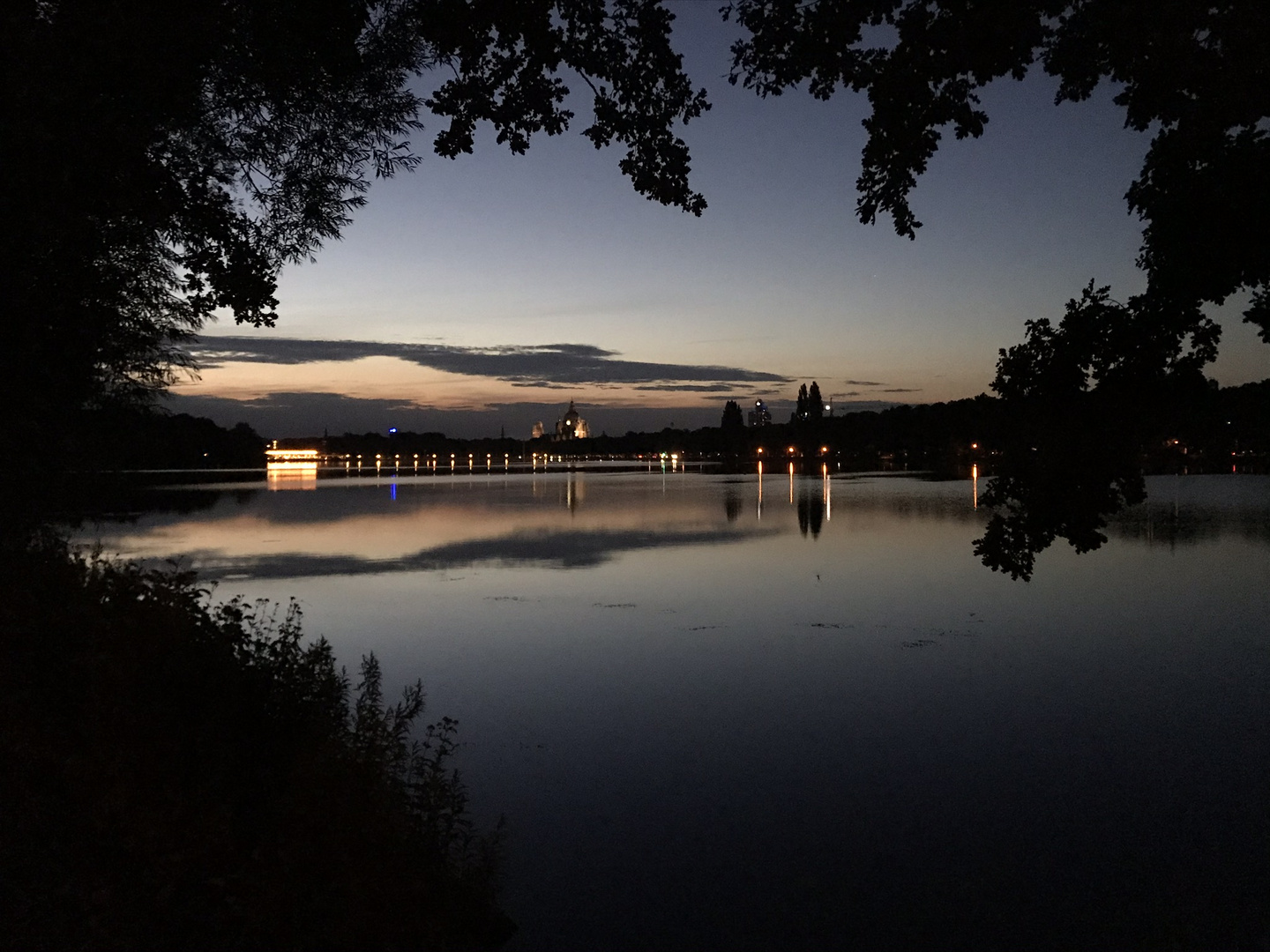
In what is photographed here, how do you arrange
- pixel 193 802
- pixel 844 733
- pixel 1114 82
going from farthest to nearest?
1. pixel 844 733
2. pixel 1114 82
3. pixel 193 802

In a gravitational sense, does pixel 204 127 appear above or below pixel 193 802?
above

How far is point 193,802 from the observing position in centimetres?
636

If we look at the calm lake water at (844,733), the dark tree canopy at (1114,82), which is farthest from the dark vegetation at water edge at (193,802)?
the dark tree canopy at (1114,82)

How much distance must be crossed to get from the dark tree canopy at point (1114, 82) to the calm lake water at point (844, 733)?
544cm

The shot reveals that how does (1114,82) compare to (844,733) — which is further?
(844,733)

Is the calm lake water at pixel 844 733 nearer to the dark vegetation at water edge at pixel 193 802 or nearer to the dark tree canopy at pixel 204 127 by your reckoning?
the dark vegetation at water edge at pixel 193 802

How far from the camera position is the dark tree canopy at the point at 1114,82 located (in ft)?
26.3

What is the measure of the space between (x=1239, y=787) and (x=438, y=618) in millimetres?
16005

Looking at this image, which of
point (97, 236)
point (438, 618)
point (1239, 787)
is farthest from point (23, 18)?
point (438, 618)

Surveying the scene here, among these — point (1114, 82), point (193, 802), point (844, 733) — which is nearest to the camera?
point (193, 802)

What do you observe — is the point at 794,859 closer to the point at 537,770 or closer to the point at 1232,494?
the point at 537,770

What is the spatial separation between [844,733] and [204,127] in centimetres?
1138

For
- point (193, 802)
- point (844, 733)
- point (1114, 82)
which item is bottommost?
point (844, 733)

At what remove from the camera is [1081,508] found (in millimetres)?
9859
